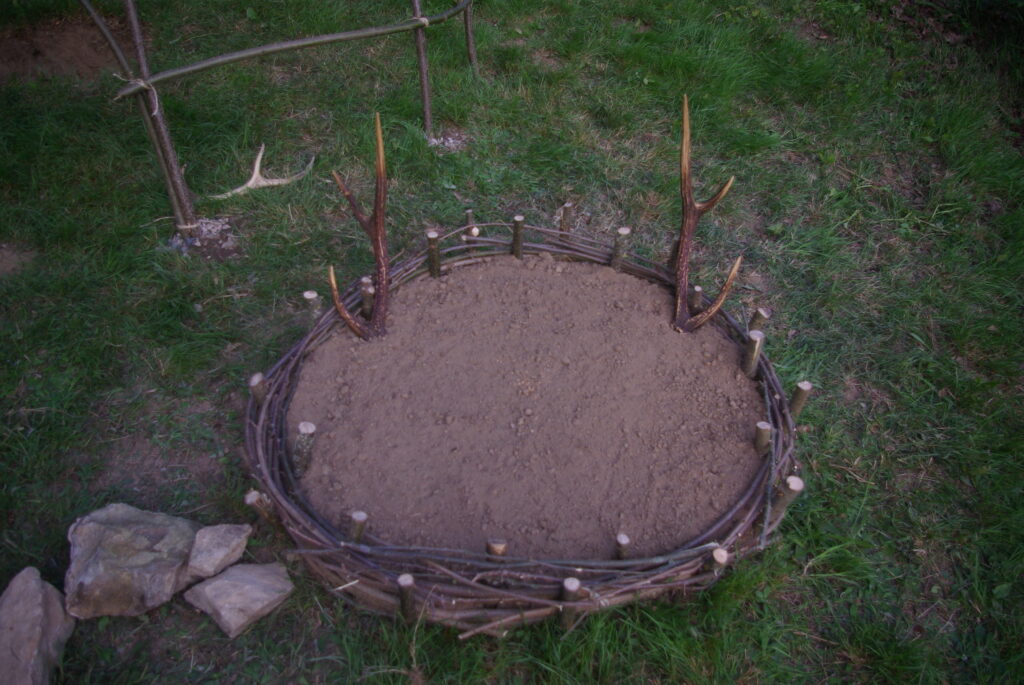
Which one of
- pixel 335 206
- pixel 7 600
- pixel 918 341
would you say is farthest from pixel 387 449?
pixel 918 341

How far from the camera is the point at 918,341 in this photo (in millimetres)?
3117

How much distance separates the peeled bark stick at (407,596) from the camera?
1.85 meters

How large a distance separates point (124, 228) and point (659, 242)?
92.8 inches

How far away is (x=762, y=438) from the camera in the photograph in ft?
7.45

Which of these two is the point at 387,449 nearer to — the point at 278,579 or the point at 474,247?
the point at 278,579

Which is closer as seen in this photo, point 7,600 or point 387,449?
point 7,600

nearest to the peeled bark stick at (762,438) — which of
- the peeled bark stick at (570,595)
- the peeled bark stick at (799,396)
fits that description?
the peeled bark stick at (799,396)

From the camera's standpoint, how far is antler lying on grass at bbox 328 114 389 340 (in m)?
2.41

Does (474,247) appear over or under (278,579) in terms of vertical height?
over

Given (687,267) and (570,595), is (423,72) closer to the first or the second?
(687,267)

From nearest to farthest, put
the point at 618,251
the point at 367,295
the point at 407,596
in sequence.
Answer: the point at 407,596
the point at 367,295
the point at 618,251

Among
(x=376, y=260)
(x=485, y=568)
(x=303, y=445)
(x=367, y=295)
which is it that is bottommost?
(x=485, y=568)

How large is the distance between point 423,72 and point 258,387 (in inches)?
79.4

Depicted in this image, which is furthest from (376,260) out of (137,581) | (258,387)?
(137,581)
